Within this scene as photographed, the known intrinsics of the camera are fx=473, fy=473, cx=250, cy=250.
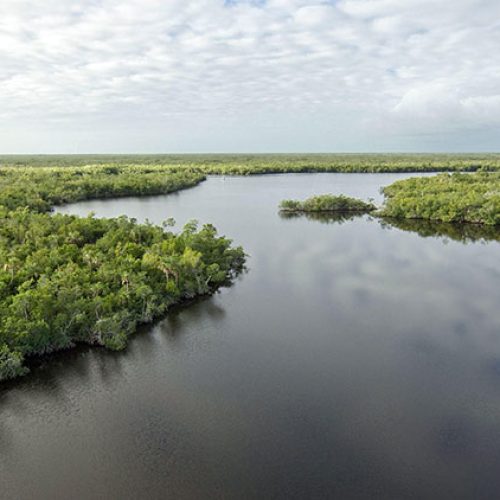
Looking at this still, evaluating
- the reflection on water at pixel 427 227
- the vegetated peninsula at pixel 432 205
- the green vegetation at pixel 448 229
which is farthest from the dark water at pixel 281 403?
the vegetated peninsula at pixel 432 205

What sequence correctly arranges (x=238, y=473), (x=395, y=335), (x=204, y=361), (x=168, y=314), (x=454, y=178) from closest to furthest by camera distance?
(x=238, y=473), (x=204, y=361), (x=395, y=335), (x=168, y=314), (x=454, y=178)

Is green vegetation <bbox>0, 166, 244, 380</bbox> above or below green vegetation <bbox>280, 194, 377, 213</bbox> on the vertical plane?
below

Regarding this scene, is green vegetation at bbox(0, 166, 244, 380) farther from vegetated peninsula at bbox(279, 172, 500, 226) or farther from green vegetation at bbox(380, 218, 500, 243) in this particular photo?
vegetated peninsula at bbox(279, 172, 500, 226)

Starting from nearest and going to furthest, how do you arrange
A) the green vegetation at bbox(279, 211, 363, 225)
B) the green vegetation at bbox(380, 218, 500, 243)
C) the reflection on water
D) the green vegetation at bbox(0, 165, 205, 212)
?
the green vegetation at bbox(380, 218, 500, 243), the reflection on water, the green vegetation at bbox(279, 211, 363, 225), the green vegetation at bbox(0, 165, 205, 212)

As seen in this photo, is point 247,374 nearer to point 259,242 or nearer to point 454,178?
point 259,242

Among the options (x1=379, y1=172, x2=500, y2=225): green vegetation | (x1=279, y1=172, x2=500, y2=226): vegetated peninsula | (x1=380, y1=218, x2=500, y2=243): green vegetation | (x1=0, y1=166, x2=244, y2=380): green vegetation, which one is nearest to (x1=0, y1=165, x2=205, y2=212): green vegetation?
(x1=0, y1=166, x2=244, y2=380): green vegetation

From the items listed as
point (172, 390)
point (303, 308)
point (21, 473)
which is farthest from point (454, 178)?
point (21, 473)
